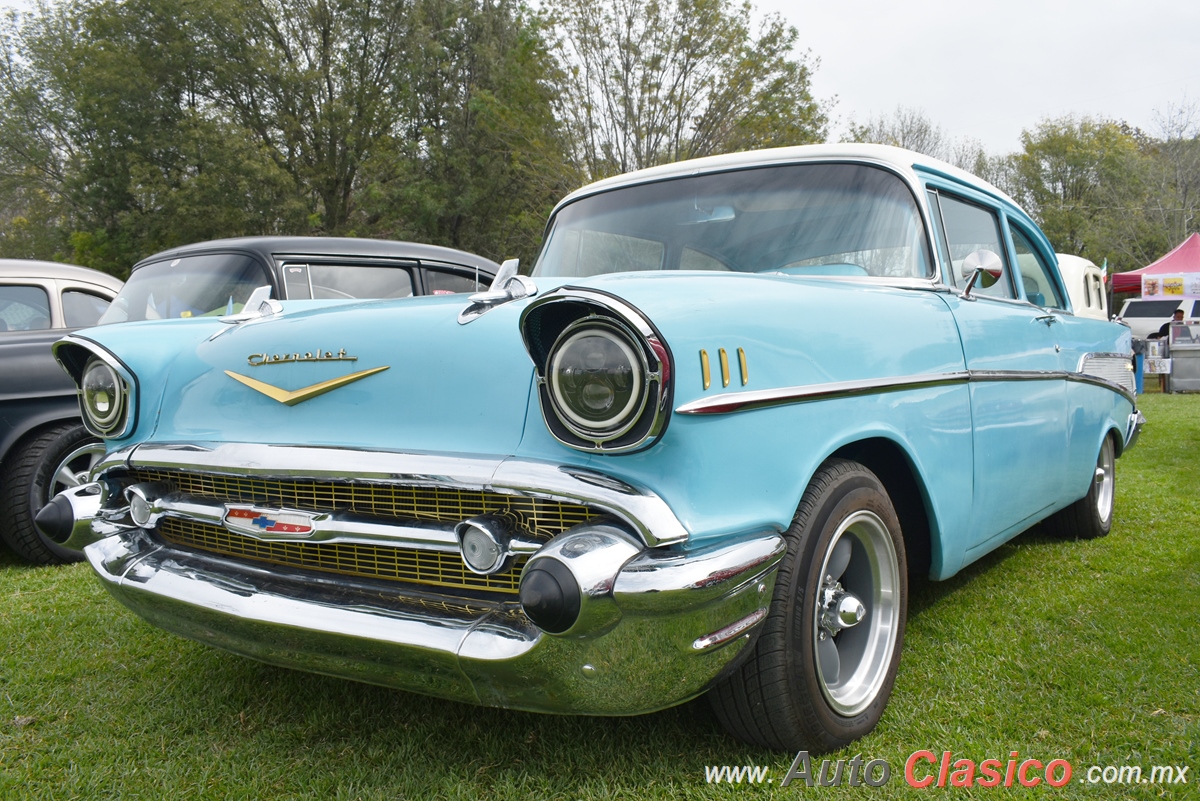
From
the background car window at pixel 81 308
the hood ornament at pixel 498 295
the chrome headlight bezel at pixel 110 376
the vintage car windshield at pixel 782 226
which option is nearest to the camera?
the hood ornament at pixel 498 295

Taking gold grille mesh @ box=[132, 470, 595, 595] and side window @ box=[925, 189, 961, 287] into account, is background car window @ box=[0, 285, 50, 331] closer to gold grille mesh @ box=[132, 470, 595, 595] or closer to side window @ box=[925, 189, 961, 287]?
gold grille mesh @ box=[132, 470, 595, 595]

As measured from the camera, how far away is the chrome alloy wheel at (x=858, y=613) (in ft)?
6.53

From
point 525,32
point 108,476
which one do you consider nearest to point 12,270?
point 108,476

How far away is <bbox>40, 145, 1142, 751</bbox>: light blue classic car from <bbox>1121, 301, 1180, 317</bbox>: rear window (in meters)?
19.0

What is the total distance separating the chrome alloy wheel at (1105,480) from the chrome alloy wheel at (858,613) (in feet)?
7.77

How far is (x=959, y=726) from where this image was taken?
2100mm

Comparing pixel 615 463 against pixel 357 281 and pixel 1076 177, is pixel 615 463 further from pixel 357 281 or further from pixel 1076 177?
pixel 1076 177

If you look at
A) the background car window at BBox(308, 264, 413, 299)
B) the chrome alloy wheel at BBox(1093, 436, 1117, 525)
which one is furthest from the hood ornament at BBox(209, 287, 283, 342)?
the chrome alloy wheel at BBox(1093, 436, 1117, 525)

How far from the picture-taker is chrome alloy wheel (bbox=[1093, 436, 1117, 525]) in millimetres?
3994

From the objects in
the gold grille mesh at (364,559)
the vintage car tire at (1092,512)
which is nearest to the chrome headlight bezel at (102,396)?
the gold grille mesh at (364,559)

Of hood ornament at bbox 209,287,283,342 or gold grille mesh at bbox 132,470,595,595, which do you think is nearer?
gold grille mesh at bbox 132,470,595,595

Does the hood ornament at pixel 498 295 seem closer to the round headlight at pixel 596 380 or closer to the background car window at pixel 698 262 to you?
the round headlight at pixel 596 380

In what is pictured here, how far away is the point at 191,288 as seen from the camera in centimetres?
465

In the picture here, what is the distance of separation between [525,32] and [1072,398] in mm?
16825
